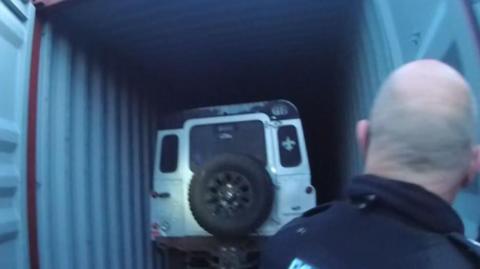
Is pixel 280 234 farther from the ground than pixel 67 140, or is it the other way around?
pixel 67 140

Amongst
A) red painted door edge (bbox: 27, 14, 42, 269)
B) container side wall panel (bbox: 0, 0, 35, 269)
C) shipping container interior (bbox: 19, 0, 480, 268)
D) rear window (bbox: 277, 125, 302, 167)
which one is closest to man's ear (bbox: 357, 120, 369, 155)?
shipping container interior (bbox: 19, 0, 480, 268)

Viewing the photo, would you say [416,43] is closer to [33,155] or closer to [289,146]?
[289,146]

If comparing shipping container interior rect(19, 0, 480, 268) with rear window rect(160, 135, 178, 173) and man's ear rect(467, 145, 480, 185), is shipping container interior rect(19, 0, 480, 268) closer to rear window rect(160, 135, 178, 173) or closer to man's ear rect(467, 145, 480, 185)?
rear window rect(160, 135, 178, 173)

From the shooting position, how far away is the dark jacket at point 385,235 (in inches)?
48.2

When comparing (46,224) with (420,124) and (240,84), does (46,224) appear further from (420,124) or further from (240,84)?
(240,84)

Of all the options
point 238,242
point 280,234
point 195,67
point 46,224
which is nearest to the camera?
point 280,234

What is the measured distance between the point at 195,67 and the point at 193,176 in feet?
4.60

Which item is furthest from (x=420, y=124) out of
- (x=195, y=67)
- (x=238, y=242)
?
(x=195, y=67)

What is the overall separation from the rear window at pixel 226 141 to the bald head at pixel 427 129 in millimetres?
3570

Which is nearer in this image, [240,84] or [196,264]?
[196,264]

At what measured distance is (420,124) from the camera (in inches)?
51.2

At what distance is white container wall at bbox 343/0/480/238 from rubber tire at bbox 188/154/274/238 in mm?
949

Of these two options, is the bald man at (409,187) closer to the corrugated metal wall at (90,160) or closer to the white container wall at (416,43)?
the white container wall at (416,43)

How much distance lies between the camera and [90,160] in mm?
4133
